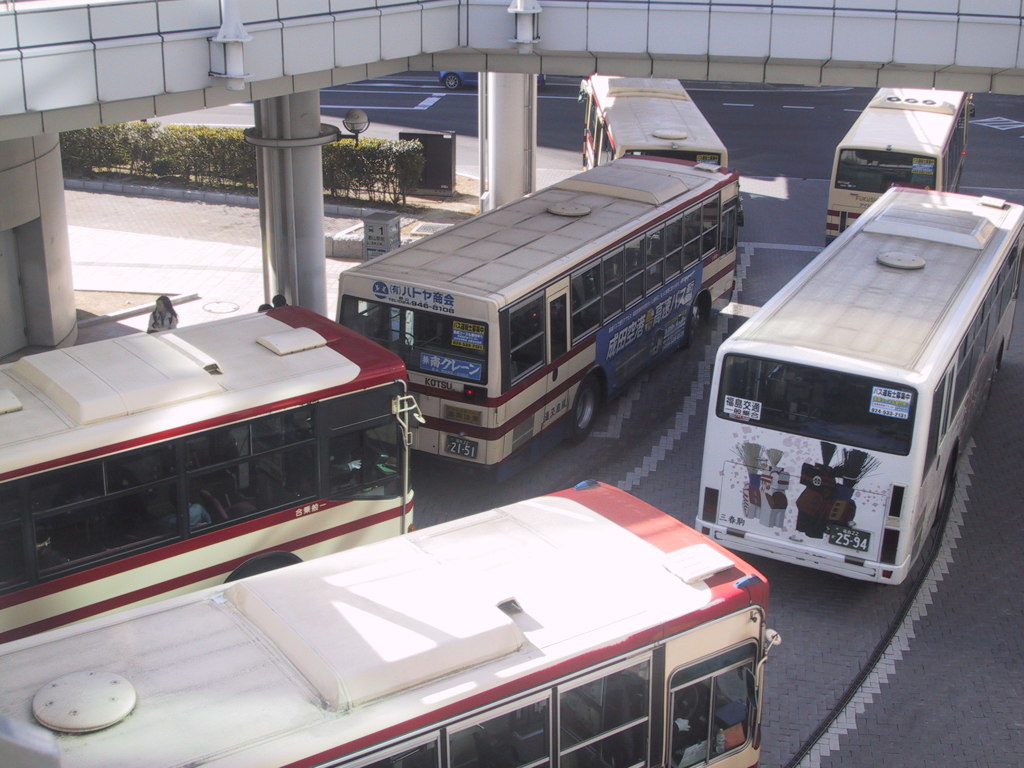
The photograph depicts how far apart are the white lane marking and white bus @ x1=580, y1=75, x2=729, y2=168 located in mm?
8817

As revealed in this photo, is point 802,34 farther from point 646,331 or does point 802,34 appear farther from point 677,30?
point 646,331

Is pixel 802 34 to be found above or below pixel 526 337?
above

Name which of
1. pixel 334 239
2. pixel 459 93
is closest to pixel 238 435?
pixel 334 239

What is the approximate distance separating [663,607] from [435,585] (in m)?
1.46

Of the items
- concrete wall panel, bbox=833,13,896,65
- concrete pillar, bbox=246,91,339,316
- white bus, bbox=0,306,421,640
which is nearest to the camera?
white bus, bbox=0,306,421,640

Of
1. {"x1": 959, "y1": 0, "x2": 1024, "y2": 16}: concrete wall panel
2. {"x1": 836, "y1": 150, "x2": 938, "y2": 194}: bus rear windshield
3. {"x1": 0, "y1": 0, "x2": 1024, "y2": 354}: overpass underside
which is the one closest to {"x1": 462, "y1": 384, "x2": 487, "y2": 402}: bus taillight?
{"x1": 0, "y1": 0, "x2": 1024, "y2": 354}: overpass underside

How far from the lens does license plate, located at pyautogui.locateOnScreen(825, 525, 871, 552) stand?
11586 millimetres

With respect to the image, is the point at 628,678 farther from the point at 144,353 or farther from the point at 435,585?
the point at 144,353

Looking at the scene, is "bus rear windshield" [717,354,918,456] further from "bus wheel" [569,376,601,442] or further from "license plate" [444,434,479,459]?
"bus wheel" [569,376,601,442]

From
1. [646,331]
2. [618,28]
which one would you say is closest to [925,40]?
[618,28]

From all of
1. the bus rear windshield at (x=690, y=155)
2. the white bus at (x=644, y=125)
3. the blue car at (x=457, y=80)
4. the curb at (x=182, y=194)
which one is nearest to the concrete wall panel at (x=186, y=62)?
the white bus at (x=644, y=125)

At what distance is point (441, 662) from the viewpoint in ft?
22.3

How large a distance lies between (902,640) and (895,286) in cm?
401

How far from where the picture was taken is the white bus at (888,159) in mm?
22062
